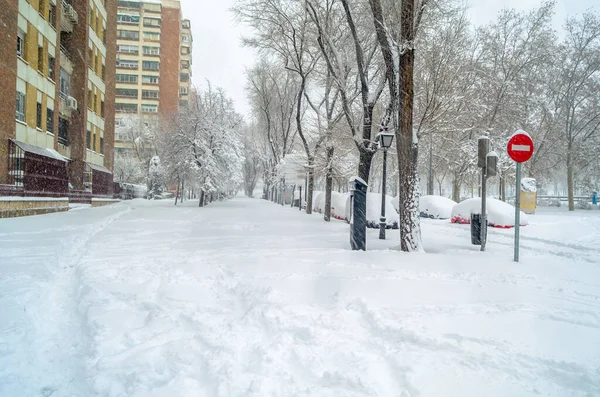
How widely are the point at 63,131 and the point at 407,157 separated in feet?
78.5

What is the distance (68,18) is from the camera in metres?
23.5

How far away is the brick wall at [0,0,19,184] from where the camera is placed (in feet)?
49.9

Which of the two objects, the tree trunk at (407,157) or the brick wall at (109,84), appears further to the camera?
the brick wall at (109,84)

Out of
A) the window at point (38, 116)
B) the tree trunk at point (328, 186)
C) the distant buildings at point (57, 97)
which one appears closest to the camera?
the distant buildings at point (57, 97)

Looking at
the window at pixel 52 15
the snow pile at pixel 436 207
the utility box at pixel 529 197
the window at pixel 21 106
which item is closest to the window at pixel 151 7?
the window at pixel 52 15

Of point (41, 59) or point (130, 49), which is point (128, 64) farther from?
point (41, 59)

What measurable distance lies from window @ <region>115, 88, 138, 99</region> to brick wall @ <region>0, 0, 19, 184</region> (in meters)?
59.2

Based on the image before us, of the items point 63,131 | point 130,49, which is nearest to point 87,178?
point 63,131

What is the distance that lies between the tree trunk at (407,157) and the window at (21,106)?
17.1m

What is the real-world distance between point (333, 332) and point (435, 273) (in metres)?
3.08

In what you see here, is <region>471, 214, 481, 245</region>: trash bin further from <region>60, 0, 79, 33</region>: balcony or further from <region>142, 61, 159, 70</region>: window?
<region>142, 61, 159, 70</region>: window

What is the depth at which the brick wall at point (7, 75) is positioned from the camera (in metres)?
15.2

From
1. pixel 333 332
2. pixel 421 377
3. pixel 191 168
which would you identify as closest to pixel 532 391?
pixel 421 377

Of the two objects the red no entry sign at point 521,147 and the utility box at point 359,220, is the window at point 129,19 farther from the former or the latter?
the red no entry sign at point 521,147
